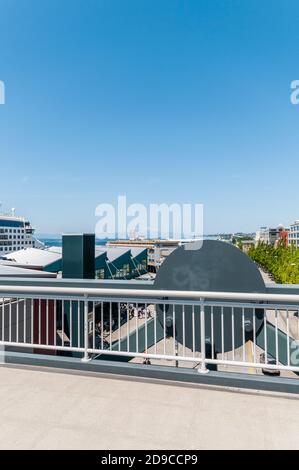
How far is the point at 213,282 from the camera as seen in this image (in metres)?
3.73

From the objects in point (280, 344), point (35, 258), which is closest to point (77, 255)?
point (280, 344)

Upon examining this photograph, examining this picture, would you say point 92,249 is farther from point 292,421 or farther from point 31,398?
point 292,421

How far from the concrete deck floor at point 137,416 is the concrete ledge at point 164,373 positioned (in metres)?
0.09

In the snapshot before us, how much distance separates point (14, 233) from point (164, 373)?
292ft

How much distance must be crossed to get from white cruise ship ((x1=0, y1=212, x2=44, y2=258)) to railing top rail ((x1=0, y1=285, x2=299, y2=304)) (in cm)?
8106

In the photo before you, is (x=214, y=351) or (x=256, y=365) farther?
(x=214, y=351)

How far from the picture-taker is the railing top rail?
3.15 meters

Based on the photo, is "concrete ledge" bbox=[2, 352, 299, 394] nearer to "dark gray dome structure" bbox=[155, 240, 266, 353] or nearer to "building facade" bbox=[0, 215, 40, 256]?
"dark gray dome structure" bbox=[155, 240, 266, 353]

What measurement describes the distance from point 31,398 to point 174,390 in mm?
1460

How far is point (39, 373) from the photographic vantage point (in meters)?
3.77

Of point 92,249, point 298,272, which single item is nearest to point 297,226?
point 298,272

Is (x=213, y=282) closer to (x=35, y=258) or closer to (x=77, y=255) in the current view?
(x=77, y=255)

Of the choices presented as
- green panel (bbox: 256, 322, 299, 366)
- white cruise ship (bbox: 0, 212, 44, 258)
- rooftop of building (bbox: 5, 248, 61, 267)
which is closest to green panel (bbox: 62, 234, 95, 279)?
green panel (bbox: 256, 322, 299, 366)

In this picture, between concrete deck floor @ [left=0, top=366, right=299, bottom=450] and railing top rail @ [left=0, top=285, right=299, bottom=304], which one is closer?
concrete deck floor @ [left=0, top=366, right=299, bottom=450]
